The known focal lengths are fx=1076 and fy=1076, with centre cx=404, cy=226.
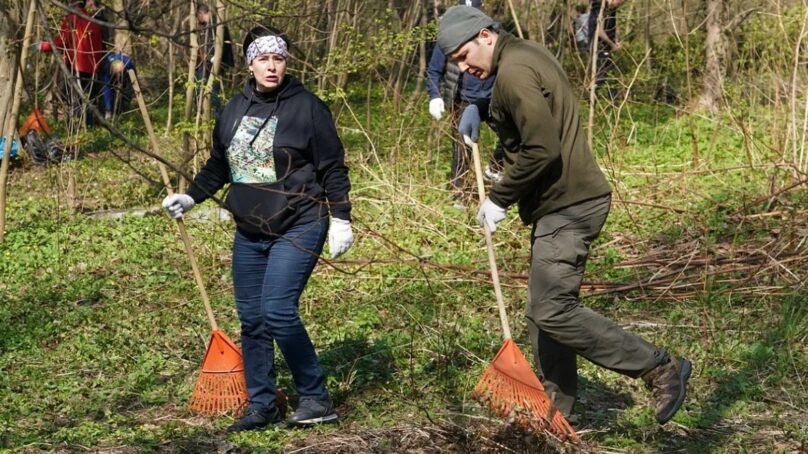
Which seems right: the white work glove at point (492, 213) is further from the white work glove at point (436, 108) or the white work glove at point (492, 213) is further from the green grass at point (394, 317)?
the white work glove at point (436, 108)

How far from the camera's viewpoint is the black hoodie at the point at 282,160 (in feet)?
15.1

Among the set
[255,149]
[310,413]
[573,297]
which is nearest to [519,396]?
[573,297]

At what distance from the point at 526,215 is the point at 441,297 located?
2.30 m

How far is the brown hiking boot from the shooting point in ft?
14.6

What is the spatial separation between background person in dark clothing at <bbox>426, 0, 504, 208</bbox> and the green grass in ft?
0.78

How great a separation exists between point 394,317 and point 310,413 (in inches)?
69.6

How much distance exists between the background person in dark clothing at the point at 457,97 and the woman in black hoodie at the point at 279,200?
3.34 metres

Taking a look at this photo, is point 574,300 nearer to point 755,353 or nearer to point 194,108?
point 755,353

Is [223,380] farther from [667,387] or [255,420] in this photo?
[667,387]

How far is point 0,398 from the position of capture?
17.7ft

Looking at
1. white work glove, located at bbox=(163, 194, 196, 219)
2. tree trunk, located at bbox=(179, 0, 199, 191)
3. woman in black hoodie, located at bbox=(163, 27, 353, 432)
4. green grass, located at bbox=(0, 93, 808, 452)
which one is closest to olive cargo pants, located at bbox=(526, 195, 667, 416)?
green grass, located at bbox=(0, 93, 808, 452)

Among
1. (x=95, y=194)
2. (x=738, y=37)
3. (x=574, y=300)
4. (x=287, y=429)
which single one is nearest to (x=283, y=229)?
(x=287, y=429)

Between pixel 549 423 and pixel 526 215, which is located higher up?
pixel 526 215

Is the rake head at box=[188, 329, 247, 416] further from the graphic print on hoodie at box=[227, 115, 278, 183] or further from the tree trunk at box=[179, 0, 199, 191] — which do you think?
the tree trunk at box=[179, 0, 199, 191]
